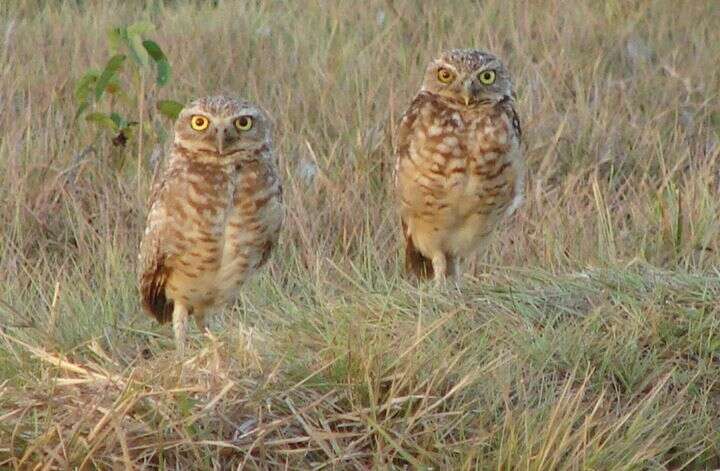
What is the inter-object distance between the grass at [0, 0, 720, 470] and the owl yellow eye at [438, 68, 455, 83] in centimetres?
71

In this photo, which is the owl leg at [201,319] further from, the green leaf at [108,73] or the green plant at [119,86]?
the green leaf at [108,73]

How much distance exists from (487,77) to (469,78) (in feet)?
0.33

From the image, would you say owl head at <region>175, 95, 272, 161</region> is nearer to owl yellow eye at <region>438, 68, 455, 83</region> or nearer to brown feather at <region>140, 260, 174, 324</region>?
brown feather at <region>140, 260, 174, 324</region>

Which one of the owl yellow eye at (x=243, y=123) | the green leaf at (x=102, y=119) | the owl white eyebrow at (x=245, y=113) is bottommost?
the green leaf at (x=102, y=119)

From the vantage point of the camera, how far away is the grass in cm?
374

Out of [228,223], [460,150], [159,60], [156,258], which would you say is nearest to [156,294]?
[156,258]

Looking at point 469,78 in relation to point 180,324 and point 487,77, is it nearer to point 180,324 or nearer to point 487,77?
point 487,77

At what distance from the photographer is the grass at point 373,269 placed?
147 inches

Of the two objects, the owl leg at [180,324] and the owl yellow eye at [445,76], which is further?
the owl yellow eye at [445,76]

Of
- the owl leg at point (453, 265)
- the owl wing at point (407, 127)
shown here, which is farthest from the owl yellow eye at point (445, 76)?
the owl leg at point (453, 265)

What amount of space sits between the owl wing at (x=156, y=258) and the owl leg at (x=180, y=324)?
7 cm

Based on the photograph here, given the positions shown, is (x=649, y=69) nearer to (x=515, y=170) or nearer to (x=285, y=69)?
(x=285, y=69)

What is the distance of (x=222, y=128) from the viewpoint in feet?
16.1

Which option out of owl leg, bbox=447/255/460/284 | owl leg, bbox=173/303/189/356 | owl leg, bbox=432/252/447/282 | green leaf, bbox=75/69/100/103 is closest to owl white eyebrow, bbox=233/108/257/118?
owl leg, bbox=173/303/189/356
